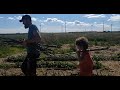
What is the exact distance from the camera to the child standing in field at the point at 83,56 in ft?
12.7

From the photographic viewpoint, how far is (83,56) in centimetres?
396

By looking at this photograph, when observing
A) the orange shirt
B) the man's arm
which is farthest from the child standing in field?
the man's arm

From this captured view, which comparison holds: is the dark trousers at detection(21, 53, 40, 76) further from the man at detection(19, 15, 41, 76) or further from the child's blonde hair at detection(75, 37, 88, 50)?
the child's blonde hair at detection(75, 37, 88, 50)

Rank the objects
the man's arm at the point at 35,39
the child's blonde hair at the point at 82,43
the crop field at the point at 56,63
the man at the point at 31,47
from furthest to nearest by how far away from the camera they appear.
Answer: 1. the crop field at the point at 56,63
2. the man's arm at the point at 35,39
3. the man at the point at 31,47
4. the child's blonde hair at the point at 82,43

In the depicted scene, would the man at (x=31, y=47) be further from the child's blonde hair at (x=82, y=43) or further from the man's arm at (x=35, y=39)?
the child's blonde hair at (x=82, y=43)

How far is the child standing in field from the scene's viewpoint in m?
3.87

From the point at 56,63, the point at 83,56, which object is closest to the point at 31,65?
the point at 83,56

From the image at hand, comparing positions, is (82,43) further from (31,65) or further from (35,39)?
(35,39)

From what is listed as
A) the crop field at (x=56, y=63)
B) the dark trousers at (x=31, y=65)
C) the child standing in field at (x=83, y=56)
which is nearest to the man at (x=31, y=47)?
the dark trousers at (x=31, y=65)
